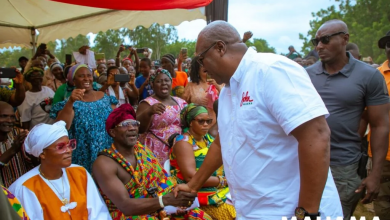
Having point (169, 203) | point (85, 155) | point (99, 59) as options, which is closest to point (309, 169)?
point (169, 203)

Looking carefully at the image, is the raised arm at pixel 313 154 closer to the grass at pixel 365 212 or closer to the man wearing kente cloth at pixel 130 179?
the man wearing kente cloth at pixel 130 179

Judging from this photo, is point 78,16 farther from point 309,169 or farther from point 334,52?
point 309,169

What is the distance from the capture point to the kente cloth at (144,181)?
3072mm

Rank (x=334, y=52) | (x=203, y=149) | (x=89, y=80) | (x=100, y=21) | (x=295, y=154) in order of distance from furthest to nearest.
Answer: (x=100, y=21)
(x=89, y=80)
(x=203, y=149)
(x=334, y=52)
(x=295, y=154)

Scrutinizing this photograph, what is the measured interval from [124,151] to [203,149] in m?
0.93

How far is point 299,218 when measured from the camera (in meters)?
1.74

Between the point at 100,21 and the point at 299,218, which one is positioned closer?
the point at 299,218

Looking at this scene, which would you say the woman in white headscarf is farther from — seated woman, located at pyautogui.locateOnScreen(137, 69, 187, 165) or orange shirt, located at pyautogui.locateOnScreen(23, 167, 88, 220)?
seated woman, located at pyautogui.locateOnScreen(137, 69, 187, 165)

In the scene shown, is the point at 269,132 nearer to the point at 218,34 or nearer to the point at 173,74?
the point at 218,34

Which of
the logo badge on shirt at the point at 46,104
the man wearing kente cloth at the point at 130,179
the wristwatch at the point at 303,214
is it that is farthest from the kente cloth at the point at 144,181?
the logo badge on shirt at the point at 46,104

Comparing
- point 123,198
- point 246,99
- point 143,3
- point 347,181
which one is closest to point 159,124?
point 143,3

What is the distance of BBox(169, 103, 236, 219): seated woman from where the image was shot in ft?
11.8

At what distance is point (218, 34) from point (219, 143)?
81cm

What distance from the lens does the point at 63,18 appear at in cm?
702
